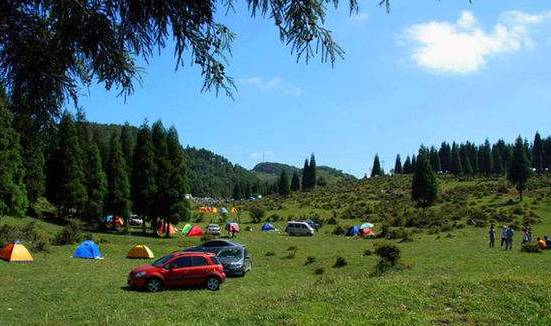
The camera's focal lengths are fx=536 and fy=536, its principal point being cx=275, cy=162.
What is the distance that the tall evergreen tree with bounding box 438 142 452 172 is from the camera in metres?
155

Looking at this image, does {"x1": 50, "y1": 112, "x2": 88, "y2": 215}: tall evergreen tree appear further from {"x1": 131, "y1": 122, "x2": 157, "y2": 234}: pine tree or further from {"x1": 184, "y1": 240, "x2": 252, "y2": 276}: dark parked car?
{"x1": 184, "y1": 240, "x2": 252, "y2": 276}: dark parked car

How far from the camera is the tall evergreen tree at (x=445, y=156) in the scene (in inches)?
6097

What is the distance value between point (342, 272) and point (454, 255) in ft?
25.6

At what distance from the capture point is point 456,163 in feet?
471

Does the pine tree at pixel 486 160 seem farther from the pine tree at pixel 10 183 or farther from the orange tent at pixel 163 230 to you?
the pine tree at pixel 10 183

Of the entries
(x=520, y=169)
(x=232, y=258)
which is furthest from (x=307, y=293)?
(x=520, y=169)

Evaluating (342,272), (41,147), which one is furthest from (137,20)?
(342,272)

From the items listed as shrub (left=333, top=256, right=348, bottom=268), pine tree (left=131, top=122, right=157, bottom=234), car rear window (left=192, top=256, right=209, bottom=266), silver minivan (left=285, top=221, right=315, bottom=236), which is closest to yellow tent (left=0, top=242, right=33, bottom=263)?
car rear window (left=192, top=256, right=209, bottom=266)

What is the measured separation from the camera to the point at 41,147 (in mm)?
4680

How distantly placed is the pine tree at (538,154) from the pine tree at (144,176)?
372 ft

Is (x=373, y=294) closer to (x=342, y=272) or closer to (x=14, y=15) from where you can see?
(x=14, y=15)

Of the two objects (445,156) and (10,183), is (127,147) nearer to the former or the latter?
(10,183)

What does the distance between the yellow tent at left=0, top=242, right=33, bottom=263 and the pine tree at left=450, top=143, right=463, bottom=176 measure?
126m

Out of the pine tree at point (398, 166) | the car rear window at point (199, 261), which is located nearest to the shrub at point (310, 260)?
the car rear window at point (199, 261)
